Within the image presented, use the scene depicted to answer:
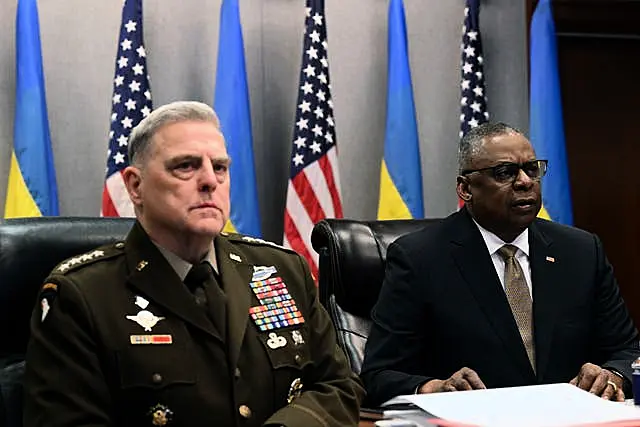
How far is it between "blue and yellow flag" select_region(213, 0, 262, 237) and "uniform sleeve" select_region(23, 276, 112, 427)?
8.12 feet

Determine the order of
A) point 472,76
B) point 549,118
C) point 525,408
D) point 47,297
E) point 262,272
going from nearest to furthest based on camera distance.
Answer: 1. point 525,408
2. point 47,297
3. point 262,272
4. point 549,118
5. point 472,76

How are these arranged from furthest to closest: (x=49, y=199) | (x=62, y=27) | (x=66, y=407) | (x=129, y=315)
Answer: (x=62, y=27)
(x=49, y=199)
(x=129, y=315)
(x=66, y=407)

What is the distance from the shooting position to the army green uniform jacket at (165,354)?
1908 millimetres

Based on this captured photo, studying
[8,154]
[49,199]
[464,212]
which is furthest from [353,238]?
[8,154]

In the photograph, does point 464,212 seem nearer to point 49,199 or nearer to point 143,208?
point 143,208

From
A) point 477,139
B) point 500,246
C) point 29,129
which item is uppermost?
point 29,129

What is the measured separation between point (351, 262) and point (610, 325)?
0.77 m

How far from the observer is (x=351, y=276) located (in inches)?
115

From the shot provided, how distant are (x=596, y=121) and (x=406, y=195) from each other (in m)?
1.25

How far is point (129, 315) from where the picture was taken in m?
2.00

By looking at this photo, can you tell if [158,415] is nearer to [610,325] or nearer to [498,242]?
[498,242]

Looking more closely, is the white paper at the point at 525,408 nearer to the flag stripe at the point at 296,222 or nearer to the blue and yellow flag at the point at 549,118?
the flag stripe at the point at 296,222

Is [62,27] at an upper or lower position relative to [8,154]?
upper

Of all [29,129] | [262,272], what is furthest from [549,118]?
[262,272]
